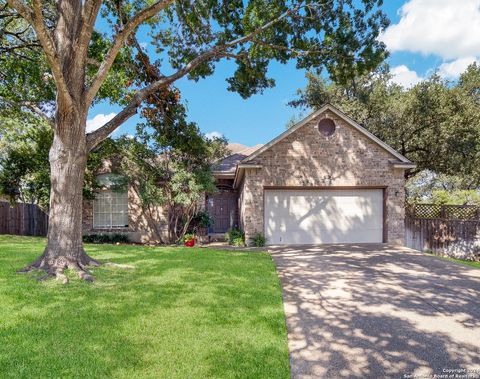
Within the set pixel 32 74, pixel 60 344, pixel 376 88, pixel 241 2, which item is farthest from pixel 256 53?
pixel 376 88

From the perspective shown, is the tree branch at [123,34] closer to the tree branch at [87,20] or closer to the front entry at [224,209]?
the tree branch at [87,20]

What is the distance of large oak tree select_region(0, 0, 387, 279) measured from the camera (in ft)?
22.4

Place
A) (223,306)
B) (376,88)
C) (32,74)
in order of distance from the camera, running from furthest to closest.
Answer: (376,88) → (32,74) → (223,306)

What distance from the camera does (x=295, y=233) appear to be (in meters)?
13.0

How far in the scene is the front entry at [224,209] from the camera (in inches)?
705

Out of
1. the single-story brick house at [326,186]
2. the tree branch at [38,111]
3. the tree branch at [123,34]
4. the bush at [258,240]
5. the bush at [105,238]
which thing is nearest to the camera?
the tree branch at [123,34]

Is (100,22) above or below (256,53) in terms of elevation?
above

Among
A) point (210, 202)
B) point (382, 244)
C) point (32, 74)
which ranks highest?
point (32, 74)

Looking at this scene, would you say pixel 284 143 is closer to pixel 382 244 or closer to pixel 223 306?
pixel 382 244

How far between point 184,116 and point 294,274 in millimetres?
7480

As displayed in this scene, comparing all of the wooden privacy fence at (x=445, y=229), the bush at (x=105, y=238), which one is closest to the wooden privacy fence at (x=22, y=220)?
the bush at (x=105, y=238)

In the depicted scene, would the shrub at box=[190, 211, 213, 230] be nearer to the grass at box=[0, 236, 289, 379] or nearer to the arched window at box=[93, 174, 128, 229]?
the arched window at box=[93, 174, 128, 229]

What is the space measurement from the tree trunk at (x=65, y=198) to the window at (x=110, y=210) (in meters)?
9.30

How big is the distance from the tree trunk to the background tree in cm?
1622
